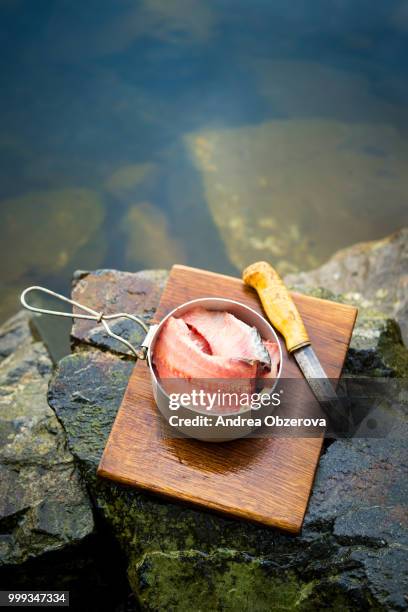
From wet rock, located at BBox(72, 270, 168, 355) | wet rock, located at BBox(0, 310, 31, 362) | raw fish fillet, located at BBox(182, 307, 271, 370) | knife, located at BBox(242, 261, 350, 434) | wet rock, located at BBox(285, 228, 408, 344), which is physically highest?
raw fish fillet, located at BBox(182, 307, 271, 370)

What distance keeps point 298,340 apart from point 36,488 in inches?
46.4

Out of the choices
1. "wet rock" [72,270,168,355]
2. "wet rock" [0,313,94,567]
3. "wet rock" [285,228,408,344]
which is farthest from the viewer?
"wet rock" [285,228,408,344]

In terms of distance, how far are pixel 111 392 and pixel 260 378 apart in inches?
28.7

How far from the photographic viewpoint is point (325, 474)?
81.9 inches

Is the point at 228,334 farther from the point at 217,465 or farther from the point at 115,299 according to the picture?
the point at 115,299

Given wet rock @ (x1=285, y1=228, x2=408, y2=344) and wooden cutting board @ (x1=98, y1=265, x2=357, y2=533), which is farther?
wet rock @ (x1=285, y1=228, x2=408, y2=344)

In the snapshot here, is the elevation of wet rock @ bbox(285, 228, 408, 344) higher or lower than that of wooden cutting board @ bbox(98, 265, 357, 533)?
lower

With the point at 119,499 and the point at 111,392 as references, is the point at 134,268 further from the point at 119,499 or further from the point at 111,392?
the point at 119,499

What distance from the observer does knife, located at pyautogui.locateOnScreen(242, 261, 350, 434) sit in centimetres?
212

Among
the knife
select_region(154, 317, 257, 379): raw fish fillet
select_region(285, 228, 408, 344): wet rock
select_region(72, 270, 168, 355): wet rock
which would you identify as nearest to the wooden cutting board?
the knife

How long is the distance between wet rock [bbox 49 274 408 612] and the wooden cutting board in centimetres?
11

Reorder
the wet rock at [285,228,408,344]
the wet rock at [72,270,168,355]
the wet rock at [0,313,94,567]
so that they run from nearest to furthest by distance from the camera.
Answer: the wet rock at [0,313,94,567] → the wet rock at [72,270,168,355] → the wet rock at [285,228,408,344]

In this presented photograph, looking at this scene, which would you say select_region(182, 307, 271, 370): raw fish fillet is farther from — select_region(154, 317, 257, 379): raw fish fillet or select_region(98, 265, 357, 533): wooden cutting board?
select_region(98, 265, 357, 533): wooden cutting board

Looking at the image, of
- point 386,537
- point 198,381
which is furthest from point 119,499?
point 386,537
